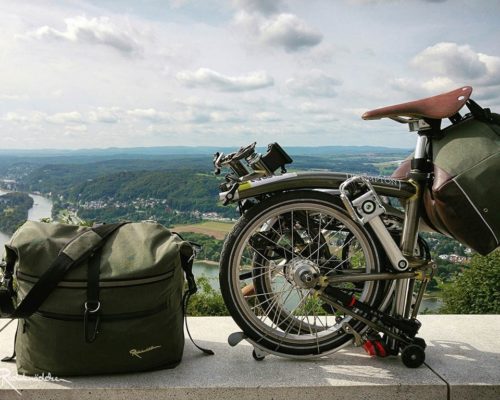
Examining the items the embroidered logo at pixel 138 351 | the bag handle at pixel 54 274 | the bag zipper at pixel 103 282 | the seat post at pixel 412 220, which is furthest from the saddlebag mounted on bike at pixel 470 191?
the bag handle at pixel 54 274

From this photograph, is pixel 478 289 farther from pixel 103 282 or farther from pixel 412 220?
pixel 103 282

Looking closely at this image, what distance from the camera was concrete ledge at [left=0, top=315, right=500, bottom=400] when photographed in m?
2.26

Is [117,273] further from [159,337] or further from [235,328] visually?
[235,328]

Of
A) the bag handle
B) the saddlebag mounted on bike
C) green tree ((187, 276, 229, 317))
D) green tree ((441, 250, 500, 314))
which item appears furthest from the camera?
green tree ((441, 250, 500, 314))

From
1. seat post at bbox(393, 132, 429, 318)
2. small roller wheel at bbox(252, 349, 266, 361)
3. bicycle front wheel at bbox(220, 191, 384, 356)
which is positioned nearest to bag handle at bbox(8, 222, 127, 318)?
bicycle front wheel at bbox(220, 191, 384, 356)

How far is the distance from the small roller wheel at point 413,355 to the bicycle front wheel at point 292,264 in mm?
251

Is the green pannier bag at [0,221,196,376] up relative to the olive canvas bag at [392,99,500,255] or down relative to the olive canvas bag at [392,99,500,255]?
down

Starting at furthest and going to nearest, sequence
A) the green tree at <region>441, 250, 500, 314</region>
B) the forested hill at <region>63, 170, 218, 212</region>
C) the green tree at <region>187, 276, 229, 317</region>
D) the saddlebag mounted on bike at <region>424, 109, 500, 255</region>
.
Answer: the forested hill at <region>63, 170, 218, 212</region> < the green tree at <region>441, 250, 500, 314</region> < the green tree at <region>187, 276, 229, 317</region> < the saddlebag mounted on bike at <region>424, 109, 500, 255</region>

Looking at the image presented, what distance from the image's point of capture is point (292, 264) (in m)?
2.54

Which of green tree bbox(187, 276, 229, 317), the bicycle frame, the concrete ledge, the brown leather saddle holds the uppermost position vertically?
the brown leather saddle

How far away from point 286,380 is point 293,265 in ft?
1.85

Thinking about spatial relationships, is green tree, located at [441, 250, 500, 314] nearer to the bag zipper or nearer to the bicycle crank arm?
the bicycle crank arm

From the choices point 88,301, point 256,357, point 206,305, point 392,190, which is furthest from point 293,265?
point 206,305

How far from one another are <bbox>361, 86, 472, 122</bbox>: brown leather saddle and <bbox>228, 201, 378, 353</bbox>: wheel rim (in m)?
0.59
